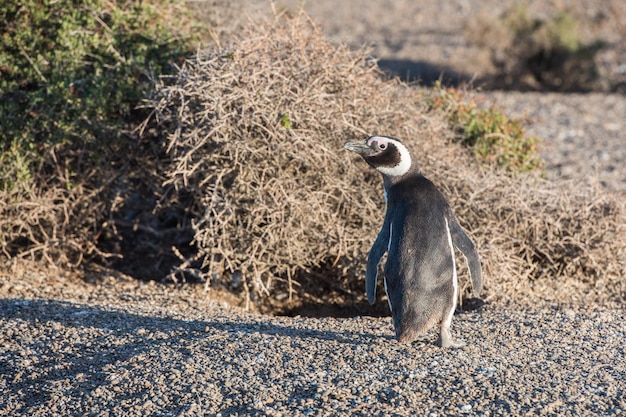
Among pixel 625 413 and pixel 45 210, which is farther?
pixel 45 210

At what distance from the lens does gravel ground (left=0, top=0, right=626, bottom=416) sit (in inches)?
146

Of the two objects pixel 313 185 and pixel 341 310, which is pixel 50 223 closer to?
pixel 313 185

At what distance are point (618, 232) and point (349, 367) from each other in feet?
8.98

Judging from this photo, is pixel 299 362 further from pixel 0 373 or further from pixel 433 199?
pixel 0 373

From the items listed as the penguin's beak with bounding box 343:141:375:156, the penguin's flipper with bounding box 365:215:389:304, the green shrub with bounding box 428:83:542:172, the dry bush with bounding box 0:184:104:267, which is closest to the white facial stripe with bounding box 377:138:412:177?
the penguin's beak with bounding box 343:141:375:156

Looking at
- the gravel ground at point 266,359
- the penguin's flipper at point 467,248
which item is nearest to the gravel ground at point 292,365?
the gravel ground at point 266,359

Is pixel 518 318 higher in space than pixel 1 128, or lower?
lower

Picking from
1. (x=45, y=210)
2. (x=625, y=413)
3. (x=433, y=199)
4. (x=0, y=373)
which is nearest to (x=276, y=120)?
(x=433, y=199)

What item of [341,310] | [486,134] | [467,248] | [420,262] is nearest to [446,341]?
[420,262]

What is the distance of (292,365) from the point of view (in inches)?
158

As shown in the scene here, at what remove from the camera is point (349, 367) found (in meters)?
3.99

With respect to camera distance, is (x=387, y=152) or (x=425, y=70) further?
(x=425, y=70)

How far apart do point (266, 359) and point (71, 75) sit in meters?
3.03

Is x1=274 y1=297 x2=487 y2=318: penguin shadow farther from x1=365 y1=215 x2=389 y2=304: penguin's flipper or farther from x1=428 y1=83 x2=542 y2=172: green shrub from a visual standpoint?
x1=428 y1=83 x2=542 y2=172: green shrub
